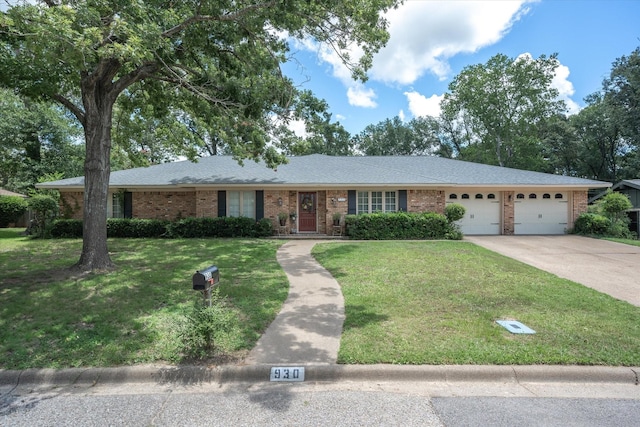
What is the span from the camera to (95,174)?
25.0ft

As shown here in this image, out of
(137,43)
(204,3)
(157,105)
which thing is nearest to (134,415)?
(137,43)

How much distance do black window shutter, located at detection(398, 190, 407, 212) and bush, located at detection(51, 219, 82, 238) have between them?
14139 mm

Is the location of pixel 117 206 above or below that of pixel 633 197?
below

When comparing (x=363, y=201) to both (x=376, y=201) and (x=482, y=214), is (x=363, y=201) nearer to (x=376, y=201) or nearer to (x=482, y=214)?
(x=376, y=201)

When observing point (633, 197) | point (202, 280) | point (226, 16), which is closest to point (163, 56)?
point (226, 16)

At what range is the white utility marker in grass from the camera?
435 centimetres

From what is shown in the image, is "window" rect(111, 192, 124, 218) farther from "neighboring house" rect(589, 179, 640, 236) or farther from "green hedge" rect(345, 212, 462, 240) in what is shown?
"neighboring house" rect(589, 179, 640, 236)

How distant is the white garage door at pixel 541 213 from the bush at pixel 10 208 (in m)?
29.9

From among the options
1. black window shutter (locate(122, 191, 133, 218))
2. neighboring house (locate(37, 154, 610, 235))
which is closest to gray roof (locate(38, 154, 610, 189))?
neighboring house (locate(37, 154, 610, 235))

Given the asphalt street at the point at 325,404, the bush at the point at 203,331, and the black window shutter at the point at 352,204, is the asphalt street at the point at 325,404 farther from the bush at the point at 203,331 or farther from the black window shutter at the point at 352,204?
the black window shutter at the point at 352,204

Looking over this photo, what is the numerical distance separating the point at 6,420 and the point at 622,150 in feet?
136

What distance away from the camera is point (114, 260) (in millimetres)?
8930

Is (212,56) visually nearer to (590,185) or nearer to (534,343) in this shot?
(534,343)

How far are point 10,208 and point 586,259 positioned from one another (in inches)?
1213
